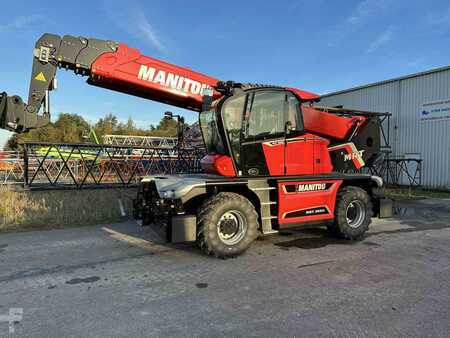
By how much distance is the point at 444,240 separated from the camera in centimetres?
682

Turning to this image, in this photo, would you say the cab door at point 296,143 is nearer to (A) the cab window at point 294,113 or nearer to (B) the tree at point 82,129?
(A) the cab window at point 294,113

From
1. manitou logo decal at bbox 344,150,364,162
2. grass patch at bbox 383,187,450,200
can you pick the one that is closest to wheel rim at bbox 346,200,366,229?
manitou logo decal at bbox 344,150,364,162

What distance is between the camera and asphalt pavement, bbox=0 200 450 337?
133 inches

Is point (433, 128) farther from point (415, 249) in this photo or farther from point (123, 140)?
point (123, 140)

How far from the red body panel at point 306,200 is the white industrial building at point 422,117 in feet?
38.0

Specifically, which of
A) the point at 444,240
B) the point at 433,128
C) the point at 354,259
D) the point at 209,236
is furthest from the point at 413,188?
the point at 209,236

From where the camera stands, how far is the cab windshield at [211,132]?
627 cm

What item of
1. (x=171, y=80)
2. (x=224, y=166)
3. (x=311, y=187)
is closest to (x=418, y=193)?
(x=311, y=187)

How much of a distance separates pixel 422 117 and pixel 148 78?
14.5m

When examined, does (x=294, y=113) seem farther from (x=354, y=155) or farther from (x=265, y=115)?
(x=354, y=155)

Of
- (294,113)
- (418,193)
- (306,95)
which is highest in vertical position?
(306,95)

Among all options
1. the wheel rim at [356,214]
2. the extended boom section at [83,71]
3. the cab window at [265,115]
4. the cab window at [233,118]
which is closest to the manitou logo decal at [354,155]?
the wheel rim at [356,214]

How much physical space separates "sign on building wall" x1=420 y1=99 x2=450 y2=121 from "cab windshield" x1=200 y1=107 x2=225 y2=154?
13337mm

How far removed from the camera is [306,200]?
6.44m
